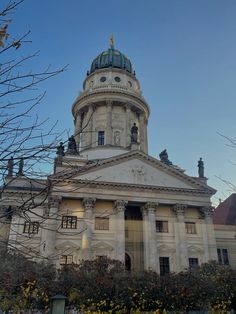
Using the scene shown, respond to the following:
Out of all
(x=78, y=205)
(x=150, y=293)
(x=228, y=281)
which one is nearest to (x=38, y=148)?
(x=150, y=293)

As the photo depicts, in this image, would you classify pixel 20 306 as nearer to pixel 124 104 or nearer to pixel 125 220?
pixel 125 220

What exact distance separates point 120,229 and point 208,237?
1083 centimetres

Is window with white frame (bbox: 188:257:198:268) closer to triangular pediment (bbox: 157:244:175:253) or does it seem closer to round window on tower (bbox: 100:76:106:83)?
triangular pediment (bbox: 157:244:175:253)

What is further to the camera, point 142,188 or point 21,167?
point 142,188

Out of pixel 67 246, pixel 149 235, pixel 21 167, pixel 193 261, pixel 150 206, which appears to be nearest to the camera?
pixel 21 167

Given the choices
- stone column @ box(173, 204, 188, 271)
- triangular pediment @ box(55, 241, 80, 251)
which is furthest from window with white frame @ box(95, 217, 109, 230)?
stone column @ box(173, 204, 188, 271)

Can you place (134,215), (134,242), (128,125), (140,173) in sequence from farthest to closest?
1. (128,125)
2. (134,215)
3. (140,173)
4. (134,242)

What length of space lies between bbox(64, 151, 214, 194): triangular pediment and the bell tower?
9423 mm

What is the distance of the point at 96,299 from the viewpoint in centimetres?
1880

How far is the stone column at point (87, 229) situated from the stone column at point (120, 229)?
2835 millimetres

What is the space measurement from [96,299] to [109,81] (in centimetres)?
4394

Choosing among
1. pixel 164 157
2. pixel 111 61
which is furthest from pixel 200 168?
pixel 111 61

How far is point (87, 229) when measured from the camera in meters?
34.9

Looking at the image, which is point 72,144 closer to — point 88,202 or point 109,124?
point 88,202
